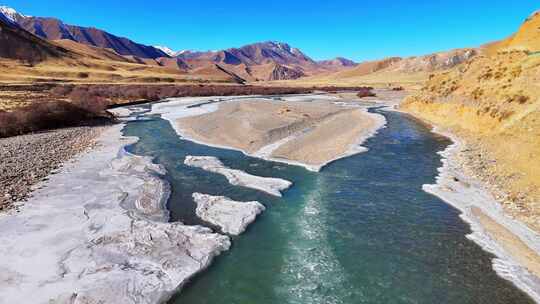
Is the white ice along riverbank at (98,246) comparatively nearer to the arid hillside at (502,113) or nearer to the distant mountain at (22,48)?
the arid hillside at (502,113)

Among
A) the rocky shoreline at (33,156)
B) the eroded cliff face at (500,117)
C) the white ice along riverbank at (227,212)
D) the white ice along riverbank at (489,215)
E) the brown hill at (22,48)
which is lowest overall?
the rocky shoreline at (33,156)

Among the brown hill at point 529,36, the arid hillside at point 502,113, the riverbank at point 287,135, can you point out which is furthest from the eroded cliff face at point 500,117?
the riverbank at point 287,135

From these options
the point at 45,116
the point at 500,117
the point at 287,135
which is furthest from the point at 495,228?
the point at 45,116

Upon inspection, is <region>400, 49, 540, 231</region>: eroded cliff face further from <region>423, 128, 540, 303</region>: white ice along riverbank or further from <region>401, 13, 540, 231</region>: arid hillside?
<region>423, 128, 540, 303</region>: white ice along riverbank

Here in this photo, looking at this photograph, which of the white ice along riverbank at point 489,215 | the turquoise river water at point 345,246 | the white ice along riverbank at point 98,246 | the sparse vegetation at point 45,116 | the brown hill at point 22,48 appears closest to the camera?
the white ice along riverbank at point 98,246

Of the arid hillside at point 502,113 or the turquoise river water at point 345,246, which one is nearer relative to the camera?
the turquoise river water at point 345,246

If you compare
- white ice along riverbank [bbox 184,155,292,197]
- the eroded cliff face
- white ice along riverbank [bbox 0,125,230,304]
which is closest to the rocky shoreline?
white ice along riverbank [bbox 0,125,230,304]

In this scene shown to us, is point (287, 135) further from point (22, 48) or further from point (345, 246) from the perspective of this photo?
point (22, 48)
